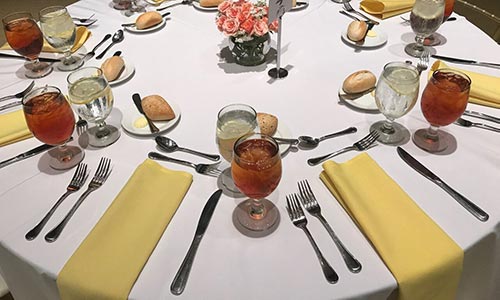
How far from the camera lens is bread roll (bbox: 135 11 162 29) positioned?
1.64 meters

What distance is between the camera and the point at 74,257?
85cm

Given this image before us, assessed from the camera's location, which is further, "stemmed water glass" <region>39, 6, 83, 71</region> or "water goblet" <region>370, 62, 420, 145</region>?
"stemmed water glass" <region>39, 6, 83, 71</region>

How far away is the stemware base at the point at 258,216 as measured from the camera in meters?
0.91

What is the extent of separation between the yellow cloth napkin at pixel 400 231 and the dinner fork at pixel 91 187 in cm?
50

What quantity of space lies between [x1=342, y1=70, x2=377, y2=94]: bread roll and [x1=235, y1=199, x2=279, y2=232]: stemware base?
47cm

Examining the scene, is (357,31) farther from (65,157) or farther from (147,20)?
(65,157)

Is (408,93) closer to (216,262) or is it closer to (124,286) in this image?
(216,262)

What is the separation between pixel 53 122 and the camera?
1.04 meters

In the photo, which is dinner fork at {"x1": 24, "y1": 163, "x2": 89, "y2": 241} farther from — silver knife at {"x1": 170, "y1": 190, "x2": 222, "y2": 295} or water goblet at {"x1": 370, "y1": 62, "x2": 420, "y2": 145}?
water goblet at {"x1": 370, "y1": 62, "x2": 420, "y2": 145}

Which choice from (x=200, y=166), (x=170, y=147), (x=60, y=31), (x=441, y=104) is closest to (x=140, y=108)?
(x=170, y=147)

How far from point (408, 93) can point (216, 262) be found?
23.1 inches

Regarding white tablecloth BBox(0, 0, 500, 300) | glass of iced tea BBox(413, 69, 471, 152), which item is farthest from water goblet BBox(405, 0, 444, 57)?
glass of iced tea BBox(413, 69, 471, 152)

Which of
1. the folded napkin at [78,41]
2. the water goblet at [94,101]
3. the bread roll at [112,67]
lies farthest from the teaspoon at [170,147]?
the folded napkin at [78,41]

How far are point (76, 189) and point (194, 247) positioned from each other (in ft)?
1.07
